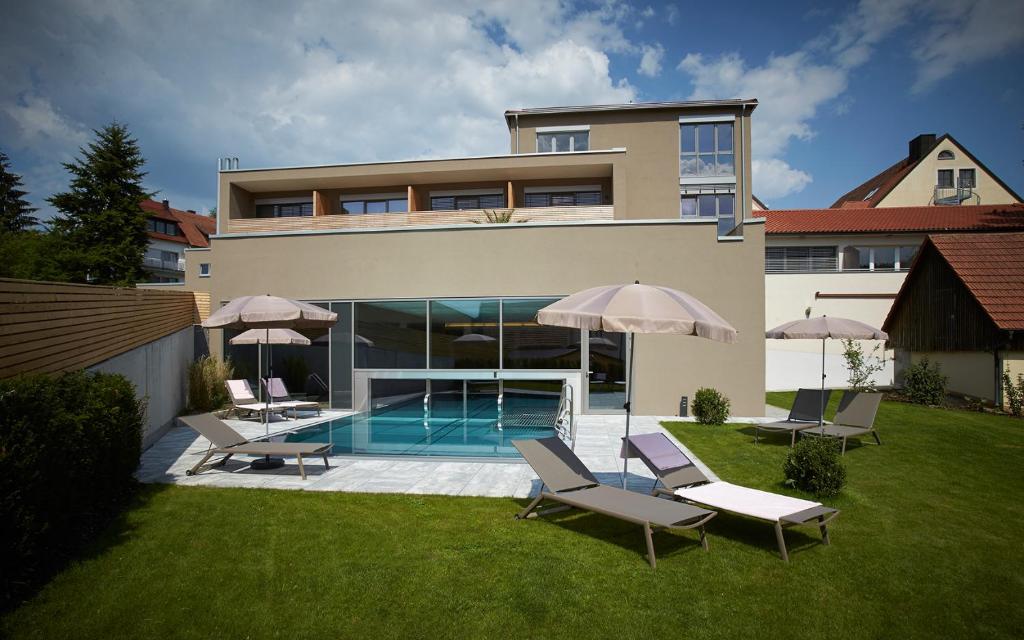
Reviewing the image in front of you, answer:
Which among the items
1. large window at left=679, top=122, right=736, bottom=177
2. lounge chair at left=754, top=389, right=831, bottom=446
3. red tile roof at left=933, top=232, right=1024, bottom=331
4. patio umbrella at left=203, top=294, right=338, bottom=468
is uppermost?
large window at left=679, top=122, right=736, bottom=177

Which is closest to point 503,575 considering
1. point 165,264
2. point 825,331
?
point 825,331

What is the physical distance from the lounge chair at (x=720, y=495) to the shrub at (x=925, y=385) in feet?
48.3

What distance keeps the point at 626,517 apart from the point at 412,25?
49.7ft

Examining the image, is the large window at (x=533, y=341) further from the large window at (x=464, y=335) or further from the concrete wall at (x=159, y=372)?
the concrete wall at (x=159, y=372)

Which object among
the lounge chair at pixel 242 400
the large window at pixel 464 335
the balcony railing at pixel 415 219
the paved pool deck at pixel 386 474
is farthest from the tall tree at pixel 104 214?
the paved pool deck at pixel 386 474

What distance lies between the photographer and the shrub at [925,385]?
17281 mm

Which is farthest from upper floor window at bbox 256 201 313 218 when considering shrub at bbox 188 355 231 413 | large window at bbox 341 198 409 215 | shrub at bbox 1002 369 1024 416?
shrub at bbox 1002 369 1024 416

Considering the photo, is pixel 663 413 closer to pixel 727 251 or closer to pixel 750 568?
pixel 727 251

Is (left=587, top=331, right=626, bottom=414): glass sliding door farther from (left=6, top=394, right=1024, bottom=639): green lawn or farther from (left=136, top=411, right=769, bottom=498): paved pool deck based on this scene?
(left=6, top=394, right=1024, bottom=639): green lawn

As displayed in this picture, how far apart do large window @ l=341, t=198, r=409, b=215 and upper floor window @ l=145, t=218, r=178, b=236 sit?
3703cm

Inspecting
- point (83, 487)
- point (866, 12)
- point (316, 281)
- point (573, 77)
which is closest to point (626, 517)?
point (83, 487)

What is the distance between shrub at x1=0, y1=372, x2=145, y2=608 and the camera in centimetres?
423

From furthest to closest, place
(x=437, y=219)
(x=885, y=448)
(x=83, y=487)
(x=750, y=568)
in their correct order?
(x=437, y=219) → (x=885, y=448) → (x=83, y=487) → (x=750, y=568)

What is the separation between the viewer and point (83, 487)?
18.3 feet
